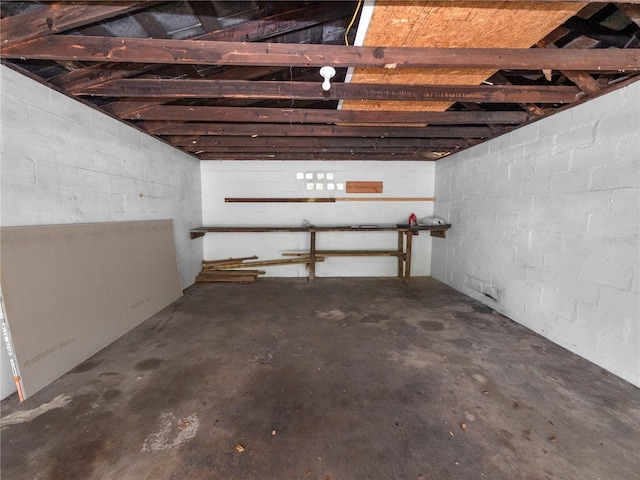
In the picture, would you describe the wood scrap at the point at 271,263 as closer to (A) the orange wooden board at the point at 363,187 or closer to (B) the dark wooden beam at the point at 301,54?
(A) the orange wooden board at the point at 363,187

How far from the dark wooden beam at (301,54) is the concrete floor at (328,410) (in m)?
2.21

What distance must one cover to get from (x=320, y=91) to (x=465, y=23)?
3.51ft

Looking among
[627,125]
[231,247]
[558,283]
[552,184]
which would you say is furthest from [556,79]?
[231,247]

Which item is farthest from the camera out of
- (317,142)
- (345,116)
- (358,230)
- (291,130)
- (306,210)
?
(306,210)

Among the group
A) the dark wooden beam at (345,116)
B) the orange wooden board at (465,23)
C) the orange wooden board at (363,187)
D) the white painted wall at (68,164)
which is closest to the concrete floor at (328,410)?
the white painted wall at (68,164)

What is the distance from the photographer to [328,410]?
171cm

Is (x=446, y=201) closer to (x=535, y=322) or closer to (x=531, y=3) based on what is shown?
(x=535, y=322)

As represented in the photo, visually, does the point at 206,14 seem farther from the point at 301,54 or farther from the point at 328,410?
the point at 328,410

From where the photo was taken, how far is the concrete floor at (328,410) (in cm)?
135

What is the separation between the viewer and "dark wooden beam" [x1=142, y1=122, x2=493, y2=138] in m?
3.06

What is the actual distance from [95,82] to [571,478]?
385 cm

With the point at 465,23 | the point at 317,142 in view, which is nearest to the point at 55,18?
the point at 465,23

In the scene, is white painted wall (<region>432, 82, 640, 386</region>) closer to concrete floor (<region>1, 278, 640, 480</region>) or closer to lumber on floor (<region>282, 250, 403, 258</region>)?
concrete floor (<region>1, 278, 640, 480</region>)

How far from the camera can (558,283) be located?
8.48 ft
